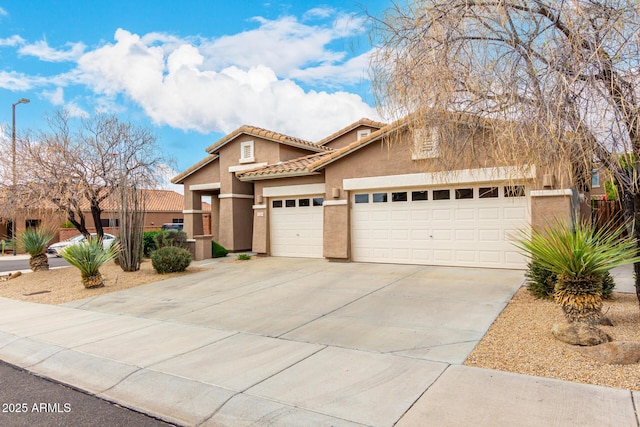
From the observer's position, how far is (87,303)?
10.6 m

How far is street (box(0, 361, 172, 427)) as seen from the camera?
180 inches

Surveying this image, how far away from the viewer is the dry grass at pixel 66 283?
11.8m

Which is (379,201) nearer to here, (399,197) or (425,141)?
(399,197)

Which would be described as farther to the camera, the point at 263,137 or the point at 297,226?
the point at 263,137

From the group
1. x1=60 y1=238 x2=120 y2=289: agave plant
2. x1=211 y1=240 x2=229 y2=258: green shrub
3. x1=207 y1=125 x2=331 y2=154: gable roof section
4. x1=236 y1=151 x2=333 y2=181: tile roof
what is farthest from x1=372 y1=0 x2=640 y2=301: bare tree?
x1=211 y1=240 x2=229 y2=258: green shrub

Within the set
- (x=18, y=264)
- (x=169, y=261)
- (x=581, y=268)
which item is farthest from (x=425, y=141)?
(x=18, y=264)

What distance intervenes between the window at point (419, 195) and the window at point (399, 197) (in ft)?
0.89

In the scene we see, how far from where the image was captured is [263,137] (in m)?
19.4

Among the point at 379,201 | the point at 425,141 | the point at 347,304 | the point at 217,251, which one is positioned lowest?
the point at 347,304

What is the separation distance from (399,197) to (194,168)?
1175cm

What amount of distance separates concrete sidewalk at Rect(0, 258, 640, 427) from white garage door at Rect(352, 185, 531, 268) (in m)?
1.22

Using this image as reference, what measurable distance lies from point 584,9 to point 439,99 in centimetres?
211

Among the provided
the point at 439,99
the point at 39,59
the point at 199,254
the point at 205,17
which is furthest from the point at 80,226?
the point at 439,99

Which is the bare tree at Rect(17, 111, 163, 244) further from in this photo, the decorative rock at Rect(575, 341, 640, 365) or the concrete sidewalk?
the decorative rock at Rect(575, 341, 640, 365)
